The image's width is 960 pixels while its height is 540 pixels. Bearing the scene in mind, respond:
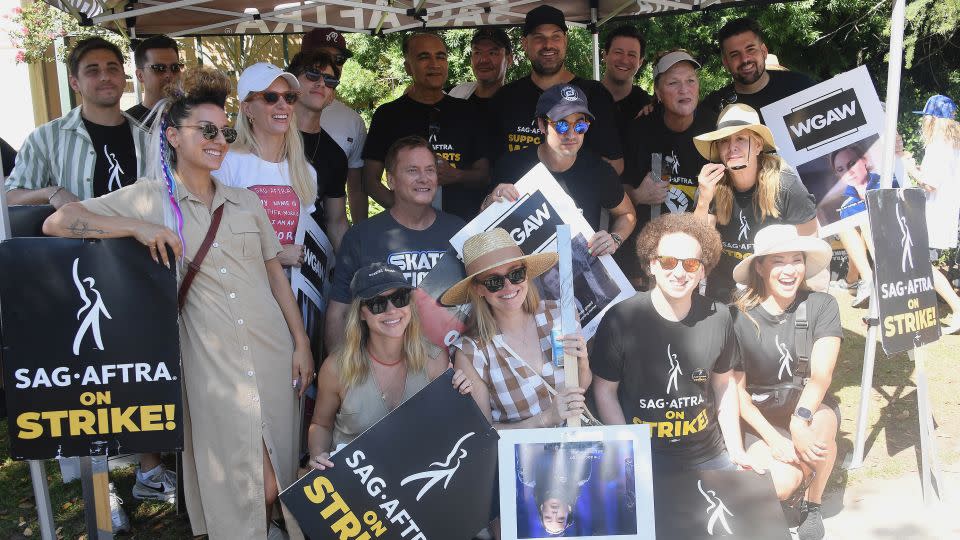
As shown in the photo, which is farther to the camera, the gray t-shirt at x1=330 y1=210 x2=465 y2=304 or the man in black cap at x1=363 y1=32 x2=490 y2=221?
the man in black cap at x1=363 y1=32 x2=490 y2=221

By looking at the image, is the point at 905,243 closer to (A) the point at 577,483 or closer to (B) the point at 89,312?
(A) the point at 577,483

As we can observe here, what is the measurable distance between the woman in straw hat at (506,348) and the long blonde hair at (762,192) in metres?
1.33

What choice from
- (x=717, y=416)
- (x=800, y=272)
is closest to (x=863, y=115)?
(x=800, y=272)

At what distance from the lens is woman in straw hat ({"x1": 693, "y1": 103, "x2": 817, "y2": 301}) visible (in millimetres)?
4301

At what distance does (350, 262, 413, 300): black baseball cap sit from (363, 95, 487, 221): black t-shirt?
5.47ft

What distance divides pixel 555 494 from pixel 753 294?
62.6 inches

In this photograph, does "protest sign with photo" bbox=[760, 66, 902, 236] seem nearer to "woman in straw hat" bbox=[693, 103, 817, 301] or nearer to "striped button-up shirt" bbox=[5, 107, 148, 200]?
"woman in straw hat" bbox=[693, 103, 817, 301]

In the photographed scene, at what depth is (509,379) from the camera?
349 centimetres

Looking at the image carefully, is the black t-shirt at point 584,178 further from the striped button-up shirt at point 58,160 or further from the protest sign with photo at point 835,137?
Result: the striped button-up shirt at point 58,160

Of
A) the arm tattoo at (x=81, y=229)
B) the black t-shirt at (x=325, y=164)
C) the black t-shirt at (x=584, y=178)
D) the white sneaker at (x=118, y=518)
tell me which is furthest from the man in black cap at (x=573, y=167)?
the white sneaker at (x=118, y=518)

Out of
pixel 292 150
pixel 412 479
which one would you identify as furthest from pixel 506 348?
pixel 292 150

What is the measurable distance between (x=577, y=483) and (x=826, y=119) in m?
2.98

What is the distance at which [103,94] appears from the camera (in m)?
4.14

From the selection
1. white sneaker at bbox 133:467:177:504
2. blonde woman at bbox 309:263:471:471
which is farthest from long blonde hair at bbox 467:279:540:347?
white sneaker at bbox 133:467:177:504
